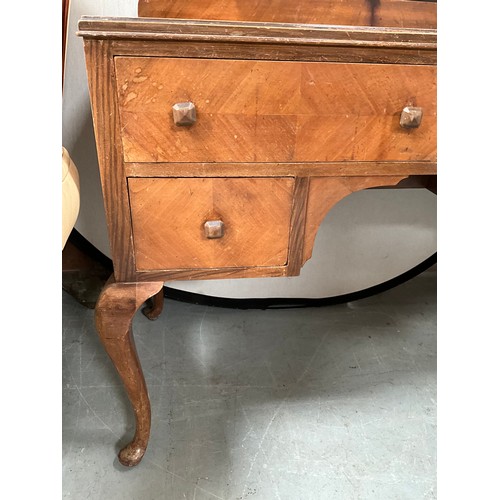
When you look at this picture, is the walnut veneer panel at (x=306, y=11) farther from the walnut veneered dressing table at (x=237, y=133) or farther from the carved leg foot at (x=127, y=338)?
the carved leg foot at (x=127, y=338)

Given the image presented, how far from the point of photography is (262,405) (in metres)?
1.11

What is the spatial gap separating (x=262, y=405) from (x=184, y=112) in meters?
0.69

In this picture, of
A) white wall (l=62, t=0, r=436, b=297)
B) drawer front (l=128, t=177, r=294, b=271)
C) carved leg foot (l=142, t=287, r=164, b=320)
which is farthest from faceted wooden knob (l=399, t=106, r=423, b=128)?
carved leg foot (l=142, t=287, r=164, b=320)

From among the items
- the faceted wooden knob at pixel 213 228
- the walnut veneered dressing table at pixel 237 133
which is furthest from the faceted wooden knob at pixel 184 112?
the faceted wooden knob at pixel 213 228

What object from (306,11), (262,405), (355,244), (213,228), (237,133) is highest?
(306,11)

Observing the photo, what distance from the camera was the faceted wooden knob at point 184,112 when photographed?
691mm

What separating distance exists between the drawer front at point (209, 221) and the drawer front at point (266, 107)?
0.04 m

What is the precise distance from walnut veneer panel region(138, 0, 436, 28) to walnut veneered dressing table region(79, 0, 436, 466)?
0.25 meters

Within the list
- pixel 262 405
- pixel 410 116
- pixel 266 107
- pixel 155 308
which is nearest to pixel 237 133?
pixel 266 107

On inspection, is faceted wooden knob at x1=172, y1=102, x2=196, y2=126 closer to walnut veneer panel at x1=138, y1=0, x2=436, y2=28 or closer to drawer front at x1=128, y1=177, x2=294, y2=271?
drawer front at x1=128, y1=177, x2=294, y2=271

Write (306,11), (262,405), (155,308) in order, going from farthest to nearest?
(155,308), (262,405), (306,11)

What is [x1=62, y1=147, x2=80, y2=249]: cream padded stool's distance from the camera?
0.78 meters

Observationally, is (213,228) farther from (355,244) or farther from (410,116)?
(355,244)
